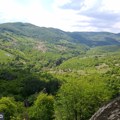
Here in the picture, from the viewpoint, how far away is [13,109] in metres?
104

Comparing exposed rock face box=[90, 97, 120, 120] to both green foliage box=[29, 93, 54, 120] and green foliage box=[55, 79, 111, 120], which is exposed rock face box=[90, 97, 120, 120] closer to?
green foliage box=[55, 79, 111, 120]

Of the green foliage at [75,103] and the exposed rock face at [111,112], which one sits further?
the green foliage at [75,103]

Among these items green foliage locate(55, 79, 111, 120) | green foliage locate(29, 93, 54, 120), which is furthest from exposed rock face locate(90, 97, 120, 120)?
green foliage locate(29, 93, 54, 120)

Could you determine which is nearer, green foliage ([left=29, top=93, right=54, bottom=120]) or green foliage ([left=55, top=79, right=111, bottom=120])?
green foliage ([left=55, top=79, right=111, bottom=120])

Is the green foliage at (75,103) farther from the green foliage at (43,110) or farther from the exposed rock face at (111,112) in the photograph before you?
the exposed rock face at (111,112)

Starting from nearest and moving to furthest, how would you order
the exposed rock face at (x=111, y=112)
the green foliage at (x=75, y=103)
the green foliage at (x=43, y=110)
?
1. the exposed rock face at (x=111, y=112)
2. the green foliage at (x=75, y=103)
3. the green foliage at (x=43, y=110)

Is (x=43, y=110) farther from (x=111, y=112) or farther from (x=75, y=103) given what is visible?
(x=111, y=112)

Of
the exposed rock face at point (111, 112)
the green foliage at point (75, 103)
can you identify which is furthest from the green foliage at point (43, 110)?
the exposed rock face at point (111, 112)

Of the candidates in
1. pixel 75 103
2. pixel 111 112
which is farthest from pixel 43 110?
pixel 111 112

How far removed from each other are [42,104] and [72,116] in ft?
87.7

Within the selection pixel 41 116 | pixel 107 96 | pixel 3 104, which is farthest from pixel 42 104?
pixel 107 96

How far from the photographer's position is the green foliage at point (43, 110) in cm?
10062

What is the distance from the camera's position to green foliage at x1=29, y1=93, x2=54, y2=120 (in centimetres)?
10062

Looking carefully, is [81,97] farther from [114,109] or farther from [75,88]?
[114,109]
